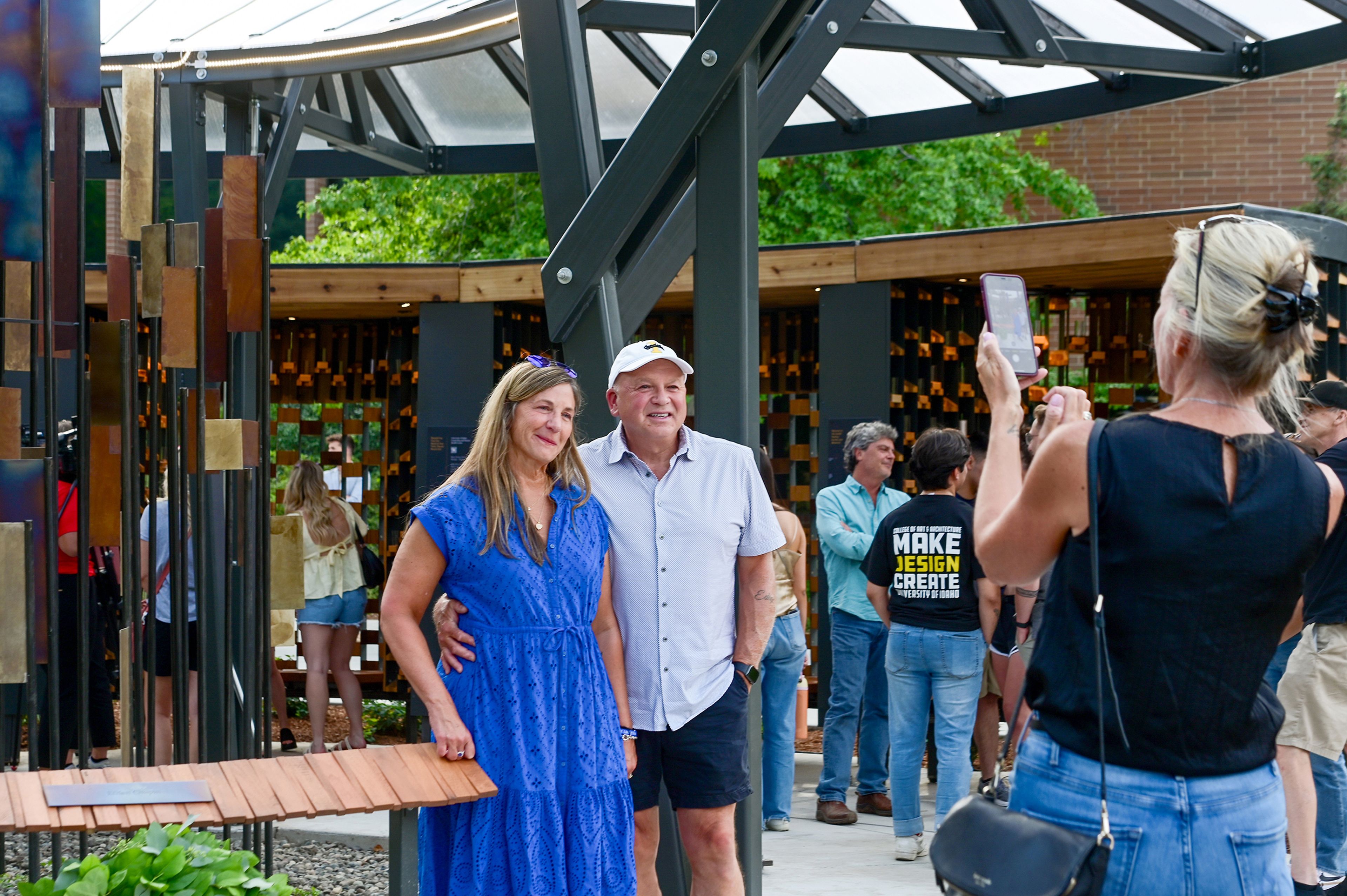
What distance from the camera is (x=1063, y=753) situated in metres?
1.97

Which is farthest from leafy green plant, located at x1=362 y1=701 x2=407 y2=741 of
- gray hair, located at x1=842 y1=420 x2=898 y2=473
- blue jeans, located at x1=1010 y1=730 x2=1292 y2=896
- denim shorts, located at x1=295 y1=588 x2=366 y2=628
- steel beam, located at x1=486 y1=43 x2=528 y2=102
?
blue jeans, located at x1=1010 y1=730 x2=1292 y2=896

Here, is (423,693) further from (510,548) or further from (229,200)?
(229,200)

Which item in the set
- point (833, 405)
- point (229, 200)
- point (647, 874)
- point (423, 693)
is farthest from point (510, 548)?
point (833, 405)

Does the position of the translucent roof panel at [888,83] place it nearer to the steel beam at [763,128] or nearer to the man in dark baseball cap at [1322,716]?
the steel beam at [763,128]

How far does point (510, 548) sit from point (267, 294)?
4.19 feet

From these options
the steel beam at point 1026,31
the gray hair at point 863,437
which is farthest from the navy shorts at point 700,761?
the steel beam at point 1026,31

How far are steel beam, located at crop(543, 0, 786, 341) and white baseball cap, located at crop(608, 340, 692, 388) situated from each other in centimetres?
33

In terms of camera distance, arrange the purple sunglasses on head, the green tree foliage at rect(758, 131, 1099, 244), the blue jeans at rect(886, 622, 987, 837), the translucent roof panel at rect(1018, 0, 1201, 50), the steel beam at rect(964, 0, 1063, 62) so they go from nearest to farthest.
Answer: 1. the purple sunglasses on head
2. the blue jeans at rect(886, 622, 987, 837)
3. the steel beam at rect(964, 0, 1063, 62)
4. the translucent roof panel at rect(1018, 0, 1201, 50)
5. the green tree foliage at rect(758, 131, 1099, 244)

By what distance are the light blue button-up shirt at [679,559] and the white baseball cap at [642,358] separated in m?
0.19

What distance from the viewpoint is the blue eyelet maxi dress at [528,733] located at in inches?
128

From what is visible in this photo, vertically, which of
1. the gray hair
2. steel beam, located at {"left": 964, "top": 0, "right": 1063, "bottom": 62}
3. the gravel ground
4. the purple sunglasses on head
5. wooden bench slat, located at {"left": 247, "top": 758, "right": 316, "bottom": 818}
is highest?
steel beam, located at {"left": 964, "top": 0, "right": 1063, "bottom": 62}

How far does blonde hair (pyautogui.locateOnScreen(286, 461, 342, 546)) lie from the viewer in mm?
7516

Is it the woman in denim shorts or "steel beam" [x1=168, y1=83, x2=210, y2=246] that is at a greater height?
"steel beam" [x1=168, y1=83, x2=210, y2=246]

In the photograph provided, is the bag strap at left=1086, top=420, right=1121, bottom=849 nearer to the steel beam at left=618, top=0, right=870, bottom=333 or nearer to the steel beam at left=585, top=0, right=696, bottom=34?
the steel beam at left=618, top=0, right=870, bottom=333
